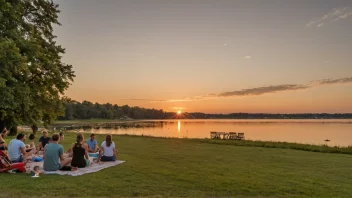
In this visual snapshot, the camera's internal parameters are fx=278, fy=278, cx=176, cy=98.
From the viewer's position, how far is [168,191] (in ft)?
26.9

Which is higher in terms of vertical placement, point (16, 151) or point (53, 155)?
point (16, 151)

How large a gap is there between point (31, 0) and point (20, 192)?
21128mm

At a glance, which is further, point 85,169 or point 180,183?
point 85,169

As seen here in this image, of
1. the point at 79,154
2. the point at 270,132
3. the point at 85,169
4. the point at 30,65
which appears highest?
the point at 30,65

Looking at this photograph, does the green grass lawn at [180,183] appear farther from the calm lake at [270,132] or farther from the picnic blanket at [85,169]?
the calm lake at [270,132]

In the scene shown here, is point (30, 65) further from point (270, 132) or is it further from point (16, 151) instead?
point (270, 132)

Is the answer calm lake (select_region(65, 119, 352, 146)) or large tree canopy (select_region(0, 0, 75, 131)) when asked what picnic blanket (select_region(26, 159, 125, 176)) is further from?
calm lake (select_region(65, 119, 352, 146))

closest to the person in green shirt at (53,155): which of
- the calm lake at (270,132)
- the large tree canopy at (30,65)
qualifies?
the large tree canopy at (30,65)

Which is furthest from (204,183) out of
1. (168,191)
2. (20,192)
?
(20,192)

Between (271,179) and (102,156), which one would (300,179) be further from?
(102,156)

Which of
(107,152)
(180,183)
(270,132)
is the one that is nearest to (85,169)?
(107,152)

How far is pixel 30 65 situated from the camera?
67.8 ft

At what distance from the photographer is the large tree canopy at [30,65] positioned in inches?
675

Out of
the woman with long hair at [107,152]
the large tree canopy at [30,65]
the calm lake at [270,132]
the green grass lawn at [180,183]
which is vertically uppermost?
the large tree canopy at [30,65]
